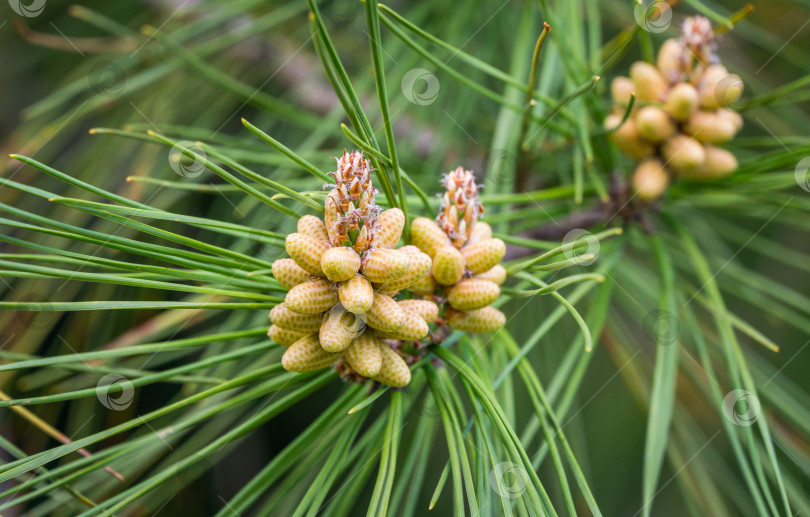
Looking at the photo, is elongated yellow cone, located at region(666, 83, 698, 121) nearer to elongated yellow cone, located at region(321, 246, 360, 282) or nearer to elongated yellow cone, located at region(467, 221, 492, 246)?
elongated yellow cone, located at region(467, 221, 492, 246)

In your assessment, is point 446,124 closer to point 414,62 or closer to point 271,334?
point 414,62

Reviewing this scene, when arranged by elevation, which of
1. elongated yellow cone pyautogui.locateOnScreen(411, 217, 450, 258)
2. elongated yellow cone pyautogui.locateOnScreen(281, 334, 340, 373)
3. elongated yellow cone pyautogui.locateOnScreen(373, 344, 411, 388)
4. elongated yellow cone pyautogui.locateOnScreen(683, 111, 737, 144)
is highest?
elongated yellow cone pyautogui.locateOnScreen(683, 111, 737, 144)

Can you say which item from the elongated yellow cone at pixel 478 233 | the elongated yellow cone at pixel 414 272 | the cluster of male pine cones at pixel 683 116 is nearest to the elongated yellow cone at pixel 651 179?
the cluster of male pine cones at pixel 683 116

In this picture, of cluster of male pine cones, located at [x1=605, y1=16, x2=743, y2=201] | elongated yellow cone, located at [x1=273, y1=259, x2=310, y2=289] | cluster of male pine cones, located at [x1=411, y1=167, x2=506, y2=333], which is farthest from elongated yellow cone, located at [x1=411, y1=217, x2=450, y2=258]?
cluster of male pine cones, located at [x1=605, y1=16, x2=743, y2=201]

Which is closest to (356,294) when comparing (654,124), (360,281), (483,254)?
(360,281)

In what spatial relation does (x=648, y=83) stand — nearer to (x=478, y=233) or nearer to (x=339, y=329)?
(x=478, y=233)

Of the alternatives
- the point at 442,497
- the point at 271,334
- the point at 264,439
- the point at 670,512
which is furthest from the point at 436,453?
the point at 271,334
